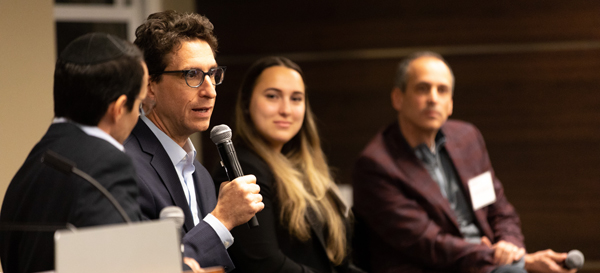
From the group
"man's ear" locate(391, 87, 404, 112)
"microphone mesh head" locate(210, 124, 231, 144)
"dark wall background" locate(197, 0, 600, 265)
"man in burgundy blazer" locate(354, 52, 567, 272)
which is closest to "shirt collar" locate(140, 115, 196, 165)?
"microphone mesh head" locate(210, 124, 231, 144)

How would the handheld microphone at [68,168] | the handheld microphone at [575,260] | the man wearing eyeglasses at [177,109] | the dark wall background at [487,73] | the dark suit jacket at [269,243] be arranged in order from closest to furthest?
1. the handheld microphone at [68,168]
2. the man wearing eyeglasses at [177,109]
3. the dark suit jacket at [269,243]
4. the handheld microphone at [575,260]
5. the dark wall background at [487,73]

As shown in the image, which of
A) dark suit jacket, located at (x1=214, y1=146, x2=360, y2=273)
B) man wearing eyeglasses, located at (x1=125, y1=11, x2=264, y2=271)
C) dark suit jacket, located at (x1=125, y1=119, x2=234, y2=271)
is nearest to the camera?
dark suit jacket, located at (x1=125, y1=119, x2=234, y2=271)

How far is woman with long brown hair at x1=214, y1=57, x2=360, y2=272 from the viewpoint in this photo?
218cm

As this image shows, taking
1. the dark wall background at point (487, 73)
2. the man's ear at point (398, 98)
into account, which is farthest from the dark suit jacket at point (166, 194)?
the dark wall background at point (487, 73)

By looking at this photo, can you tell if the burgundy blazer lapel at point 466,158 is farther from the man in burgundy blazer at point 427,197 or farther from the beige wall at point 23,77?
the beige wall at point 23,77

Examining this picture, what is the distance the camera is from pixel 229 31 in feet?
12.9

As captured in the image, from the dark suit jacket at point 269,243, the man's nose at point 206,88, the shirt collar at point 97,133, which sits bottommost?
the dark suit jacket at point 269,243

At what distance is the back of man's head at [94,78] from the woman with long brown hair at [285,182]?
43.6 inches

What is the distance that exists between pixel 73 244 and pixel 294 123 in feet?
5.39

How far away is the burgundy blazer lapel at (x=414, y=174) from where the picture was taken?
2.65 metres

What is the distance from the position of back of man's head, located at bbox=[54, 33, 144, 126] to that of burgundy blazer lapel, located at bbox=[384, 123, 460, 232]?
1741 mm

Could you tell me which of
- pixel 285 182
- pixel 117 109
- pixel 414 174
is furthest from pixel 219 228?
pixel 414 174

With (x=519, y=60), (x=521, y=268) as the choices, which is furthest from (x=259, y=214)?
(x=519, y=60)

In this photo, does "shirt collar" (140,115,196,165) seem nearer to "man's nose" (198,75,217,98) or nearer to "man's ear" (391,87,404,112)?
"man's nose" (198,75,217,98)
